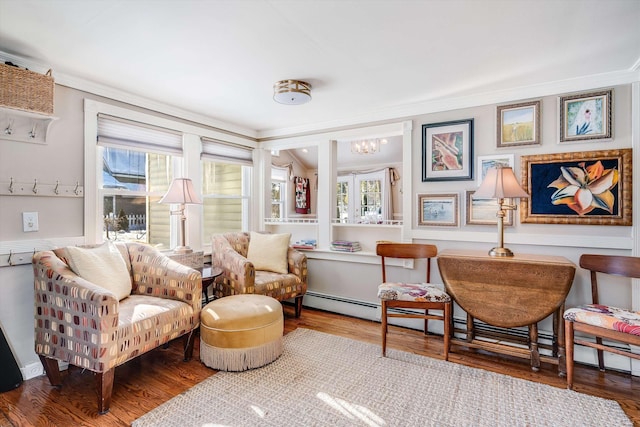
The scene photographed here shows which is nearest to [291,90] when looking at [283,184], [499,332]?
[499,332]

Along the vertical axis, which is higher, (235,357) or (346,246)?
(346,246)

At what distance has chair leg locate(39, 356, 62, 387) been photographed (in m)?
1.99

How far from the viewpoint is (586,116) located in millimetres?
2385

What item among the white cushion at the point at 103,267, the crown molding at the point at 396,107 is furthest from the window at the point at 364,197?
the white cushion at the point at 103,267

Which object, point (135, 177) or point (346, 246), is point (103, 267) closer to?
point (135, 177)

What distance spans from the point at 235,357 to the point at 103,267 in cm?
106

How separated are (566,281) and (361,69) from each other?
1927mm

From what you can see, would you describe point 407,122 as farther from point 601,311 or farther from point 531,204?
point 601,311

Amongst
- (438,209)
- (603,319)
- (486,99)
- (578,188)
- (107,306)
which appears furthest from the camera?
(438,209)

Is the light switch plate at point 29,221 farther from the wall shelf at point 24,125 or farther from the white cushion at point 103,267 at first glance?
the wall shelf at point 24,125

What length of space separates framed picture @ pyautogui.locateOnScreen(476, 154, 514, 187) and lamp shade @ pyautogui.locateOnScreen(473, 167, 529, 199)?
334mm

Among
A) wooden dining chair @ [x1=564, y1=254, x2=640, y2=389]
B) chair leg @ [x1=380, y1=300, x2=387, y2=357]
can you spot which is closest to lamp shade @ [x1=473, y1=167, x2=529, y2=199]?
wooden dining chair @ [x1=564, y1=254, x2=640, y2=389]

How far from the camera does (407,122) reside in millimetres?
3082

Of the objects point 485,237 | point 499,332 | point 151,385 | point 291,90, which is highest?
point 291,90
